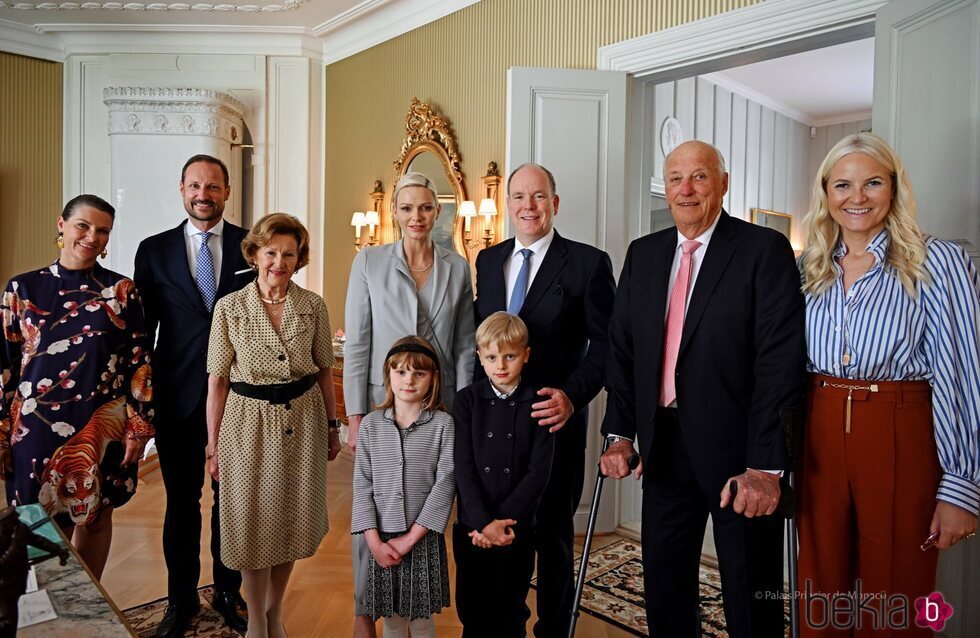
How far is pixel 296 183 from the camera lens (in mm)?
6566

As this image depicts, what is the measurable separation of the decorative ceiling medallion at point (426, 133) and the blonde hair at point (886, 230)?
11.2 feet

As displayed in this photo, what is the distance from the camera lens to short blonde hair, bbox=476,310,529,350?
7.23 ft

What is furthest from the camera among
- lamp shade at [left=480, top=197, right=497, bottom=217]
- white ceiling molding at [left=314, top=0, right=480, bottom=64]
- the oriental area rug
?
white ceiling molding at [left=314, top=0, right=480, bottom=64]

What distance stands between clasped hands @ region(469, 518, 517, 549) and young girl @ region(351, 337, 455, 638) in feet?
0.45

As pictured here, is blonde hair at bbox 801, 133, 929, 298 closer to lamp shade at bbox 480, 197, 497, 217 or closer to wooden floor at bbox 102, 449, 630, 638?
wooden floor at bbox 102, 449, 630, 638

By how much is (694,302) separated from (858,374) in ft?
1.59

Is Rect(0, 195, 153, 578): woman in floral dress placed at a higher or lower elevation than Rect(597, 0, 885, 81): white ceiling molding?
lower

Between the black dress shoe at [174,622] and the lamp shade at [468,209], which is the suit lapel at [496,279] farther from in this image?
the lamp shade at [468,209]

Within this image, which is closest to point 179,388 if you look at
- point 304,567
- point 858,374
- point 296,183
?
point 304,567

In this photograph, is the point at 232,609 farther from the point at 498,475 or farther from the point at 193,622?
the point at 498,475

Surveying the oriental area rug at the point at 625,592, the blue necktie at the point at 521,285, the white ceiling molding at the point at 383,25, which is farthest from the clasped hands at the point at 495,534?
the white ceiling molding at the point at 383,25

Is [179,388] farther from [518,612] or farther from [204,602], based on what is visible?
[518,612]

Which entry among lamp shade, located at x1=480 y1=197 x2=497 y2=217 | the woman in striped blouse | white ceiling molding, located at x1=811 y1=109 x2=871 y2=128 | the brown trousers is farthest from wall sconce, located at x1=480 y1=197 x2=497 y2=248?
white ceiling molding, located at x1=811 y1=109 x2=871 y2=128

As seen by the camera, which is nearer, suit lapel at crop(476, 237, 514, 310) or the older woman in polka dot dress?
the older woman in polka dot dress
